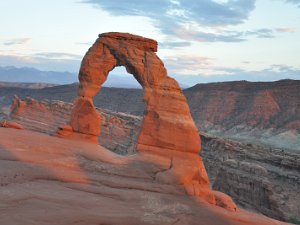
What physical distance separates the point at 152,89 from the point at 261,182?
1310cm

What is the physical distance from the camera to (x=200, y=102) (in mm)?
88500

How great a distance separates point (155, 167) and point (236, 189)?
44.2ft

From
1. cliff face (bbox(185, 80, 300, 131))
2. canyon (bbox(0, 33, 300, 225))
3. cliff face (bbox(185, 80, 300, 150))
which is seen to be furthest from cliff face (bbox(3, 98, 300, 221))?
cliff face (bbox(185, 80, 300, 131))

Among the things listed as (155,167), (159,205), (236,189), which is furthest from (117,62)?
(236,189)

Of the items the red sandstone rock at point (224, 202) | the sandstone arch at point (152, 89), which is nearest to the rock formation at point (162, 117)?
the sandstone arch at point (152, 89)

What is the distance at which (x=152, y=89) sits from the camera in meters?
17.5

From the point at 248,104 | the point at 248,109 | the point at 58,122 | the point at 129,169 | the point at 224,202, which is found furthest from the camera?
the point at 248,104

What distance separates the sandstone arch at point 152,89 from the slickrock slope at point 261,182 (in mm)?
11354

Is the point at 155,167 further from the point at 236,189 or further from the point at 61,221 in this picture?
the point at 236,189

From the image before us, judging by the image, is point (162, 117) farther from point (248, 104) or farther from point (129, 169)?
point (248, 104)

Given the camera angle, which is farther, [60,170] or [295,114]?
[295,114]

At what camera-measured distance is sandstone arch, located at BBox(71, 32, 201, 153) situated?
17.0 meters

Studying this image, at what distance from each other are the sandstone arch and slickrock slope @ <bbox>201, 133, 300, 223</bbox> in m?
11.4

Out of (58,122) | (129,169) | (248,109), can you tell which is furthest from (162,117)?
(248,109)
